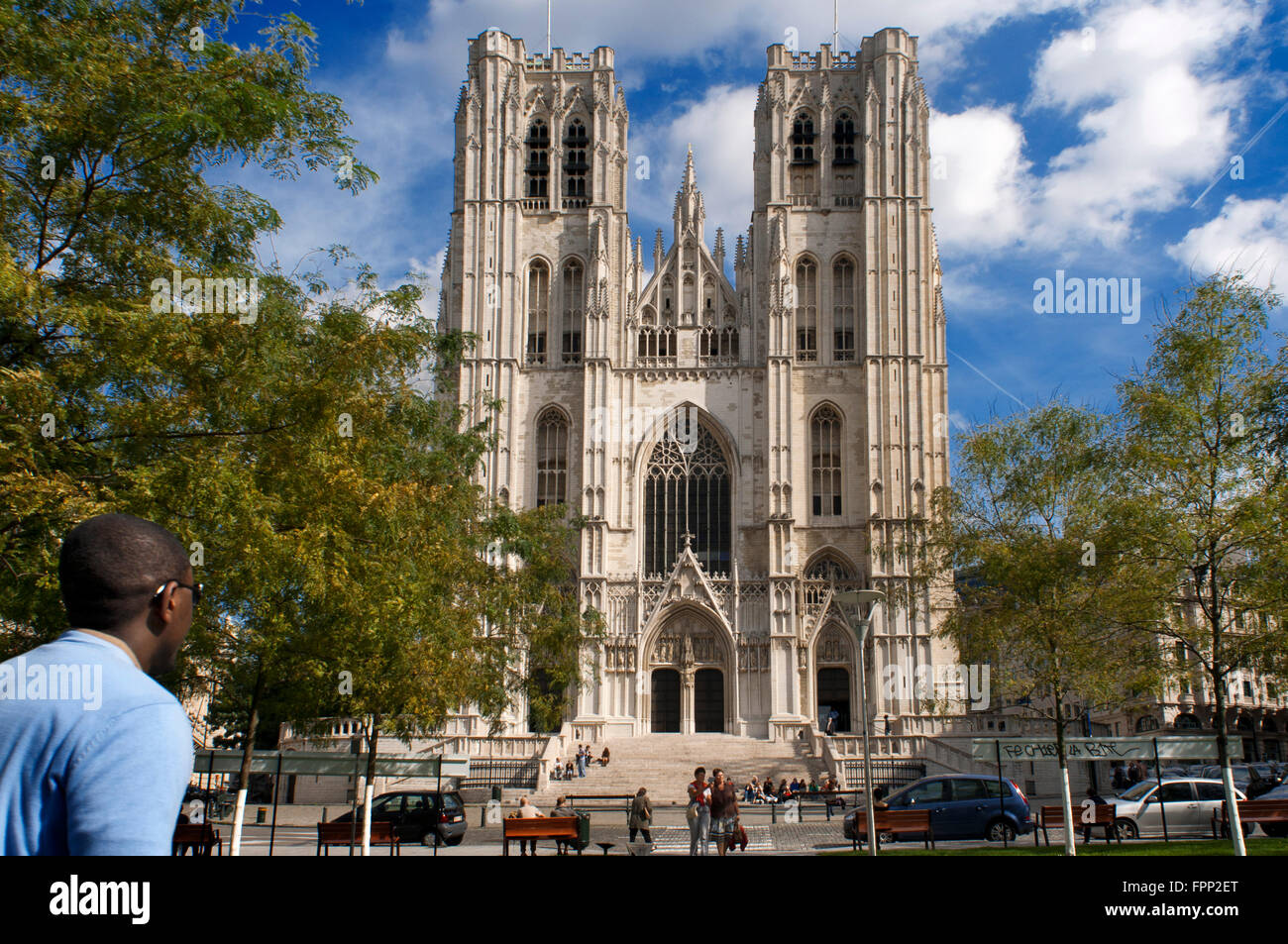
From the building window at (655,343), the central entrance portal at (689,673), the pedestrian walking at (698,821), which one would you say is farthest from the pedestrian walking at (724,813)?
the building window at (655,343)

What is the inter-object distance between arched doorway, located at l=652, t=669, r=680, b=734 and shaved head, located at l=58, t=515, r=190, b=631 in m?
40.4

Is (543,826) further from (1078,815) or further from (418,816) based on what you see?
(1078,815)

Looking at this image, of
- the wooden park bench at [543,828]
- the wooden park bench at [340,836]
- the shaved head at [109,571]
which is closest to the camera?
the shaved head at [109,571]

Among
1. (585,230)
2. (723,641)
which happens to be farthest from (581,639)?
(585,230)

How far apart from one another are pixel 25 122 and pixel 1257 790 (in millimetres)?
27674

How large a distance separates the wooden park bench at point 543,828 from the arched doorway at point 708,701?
25.6 meters

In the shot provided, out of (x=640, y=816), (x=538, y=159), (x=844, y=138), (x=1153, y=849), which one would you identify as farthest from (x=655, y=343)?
(x=1153, y=849)

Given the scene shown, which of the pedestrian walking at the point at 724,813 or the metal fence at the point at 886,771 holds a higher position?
the pedestrian walking at the point at 724,813

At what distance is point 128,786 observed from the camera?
6.13 ft

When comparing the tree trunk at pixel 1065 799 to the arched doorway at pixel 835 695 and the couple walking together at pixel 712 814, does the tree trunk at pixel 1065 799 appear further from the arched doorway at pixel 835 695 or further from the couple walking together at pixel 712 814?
the arched doorway at pixel 835 695

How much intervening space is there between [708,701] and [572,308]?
53.6 ft

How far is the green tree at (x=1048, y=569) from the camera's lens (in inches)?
677

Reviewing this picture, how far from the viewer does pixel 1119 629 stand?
59.9 ft

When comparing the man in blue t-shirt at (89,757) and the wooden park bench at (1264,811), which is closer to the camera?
the man in blue t-shirt at (89,757)
